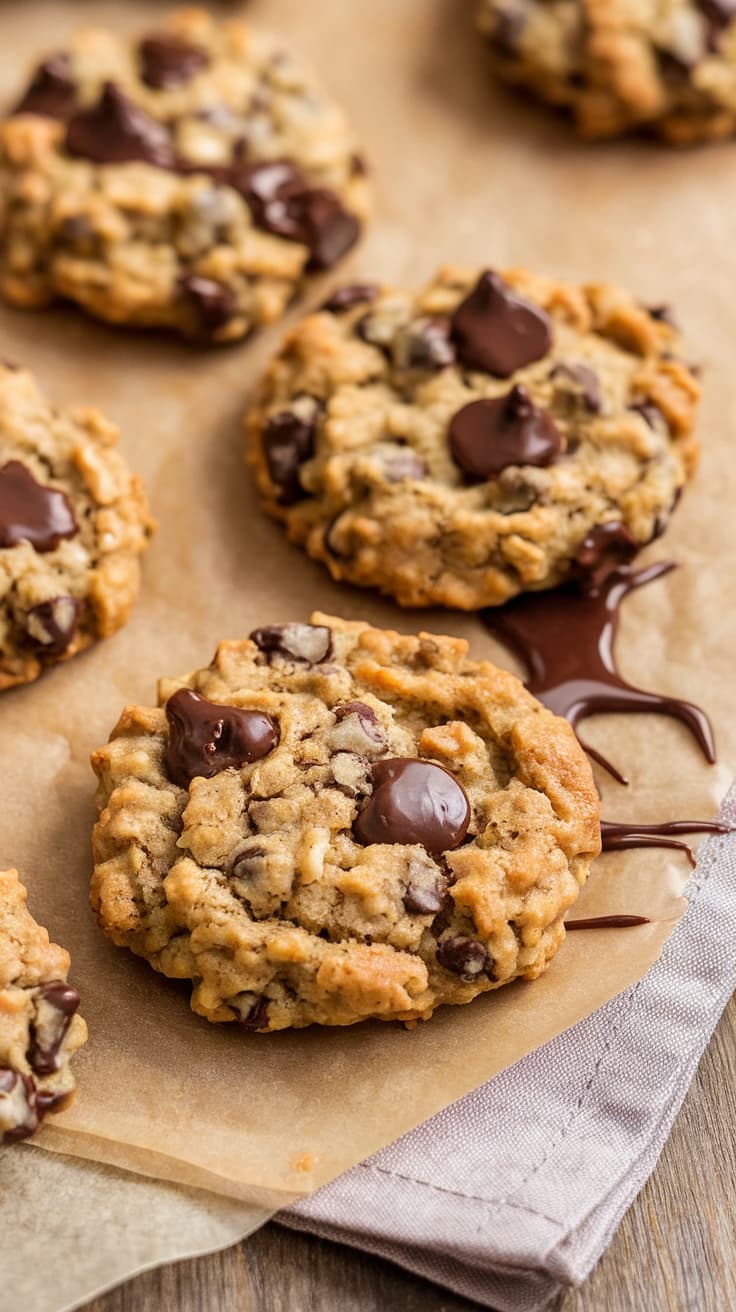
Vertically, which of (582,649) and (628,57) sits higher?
(628,57)

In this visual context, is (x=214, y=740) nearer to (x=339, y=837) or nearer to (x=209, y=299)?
(x=339, y=837)

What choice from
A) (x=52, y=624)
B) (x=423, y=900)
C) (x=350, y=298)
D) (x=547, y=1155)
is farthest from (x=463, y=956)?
(x=350, y=298)

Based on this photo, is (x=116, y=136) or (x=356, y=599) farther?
(x=116, y=136)

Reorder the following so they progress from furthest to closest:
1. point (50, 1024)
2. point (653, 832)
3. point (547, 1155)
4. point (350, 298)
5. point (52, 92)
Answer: point (52, 92) < point (350, 298) < point (653, 832) < point (547, 1155) < point (50, 1024)

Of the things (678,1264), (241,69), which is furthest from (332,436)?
(678,1264)

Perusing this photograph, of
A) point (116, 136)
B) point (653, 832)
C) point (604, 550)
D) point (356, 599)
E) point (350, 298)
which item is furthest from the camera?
point (116, 136)

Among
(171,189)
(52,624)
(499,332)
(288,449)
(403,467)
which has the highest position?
(499,332)

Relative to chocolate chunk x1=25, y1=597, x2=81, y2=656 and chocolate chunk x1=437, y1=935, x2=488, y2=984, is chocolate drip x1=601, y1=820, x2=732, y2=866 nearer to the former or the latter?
chocolate chunk x1=437, y1=935, x2=488, y2=984

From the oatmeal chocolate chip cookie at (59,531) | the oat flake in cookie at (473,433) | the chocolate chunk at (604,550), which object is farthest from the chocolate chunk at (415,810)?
the oatmeal chocolate chip cookie at (59,531)

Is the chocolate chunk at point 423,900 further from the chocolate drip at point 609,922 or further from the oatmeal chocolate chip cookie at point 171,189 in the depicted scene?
the oatmeal chocolate chip cookie at point 171,189

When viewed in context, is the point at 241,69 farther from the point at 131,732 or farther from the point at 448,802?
the point at 448,802
